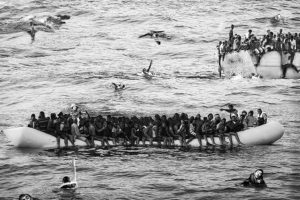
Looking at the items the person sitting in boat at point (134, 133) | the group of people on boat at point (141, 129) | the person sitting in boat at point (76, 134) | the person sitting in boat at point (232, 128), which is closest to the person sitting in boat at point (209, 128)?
the group of people on boat at point (141, 129)

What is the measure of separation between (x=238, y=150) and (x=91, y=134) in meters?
7.77

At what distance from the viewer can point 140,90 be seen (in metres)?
50.7

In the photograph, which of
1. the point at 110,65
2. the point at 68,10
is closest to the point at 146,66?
the point at 110,65

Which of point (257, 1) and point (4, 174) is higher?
point (257, 1)

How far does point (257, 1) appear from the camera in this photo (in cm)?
7931

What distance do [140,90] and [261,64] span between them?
9625 mm

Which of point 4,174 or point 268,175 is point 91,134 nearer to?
point 4,174

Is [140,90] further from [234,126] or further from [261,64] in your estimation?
[234,126]

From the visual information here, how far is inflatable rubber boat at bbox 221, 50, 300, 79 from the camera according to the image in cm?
4859

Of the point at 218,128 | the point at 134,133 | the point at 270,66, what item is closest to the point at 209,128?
the point at 218,128

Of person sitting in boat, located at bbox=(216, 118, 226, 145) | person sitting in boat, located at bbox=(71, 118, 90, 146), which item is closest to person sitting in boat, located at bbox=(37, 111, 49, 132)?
person sitting in boat, located at bbox=(71, 118, 90, 146)

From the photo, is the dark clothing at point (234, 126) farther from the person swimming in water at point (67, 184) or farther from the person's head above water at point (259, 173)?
the person swimming in water at point (67, 184)

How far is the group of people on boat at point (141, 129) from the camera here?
33.7m

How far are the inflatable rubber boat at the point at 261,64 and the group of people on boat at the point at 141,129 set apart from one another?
15.6 meters
